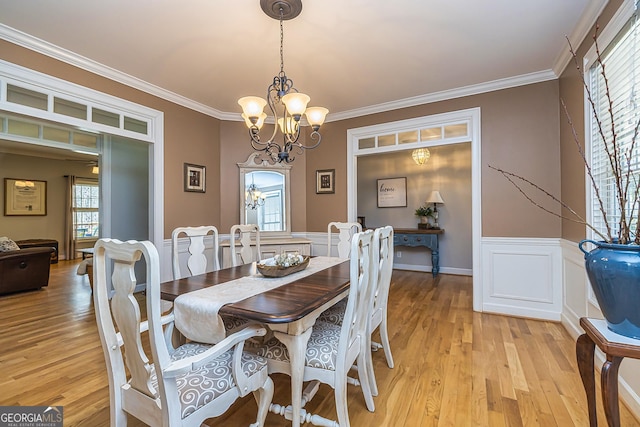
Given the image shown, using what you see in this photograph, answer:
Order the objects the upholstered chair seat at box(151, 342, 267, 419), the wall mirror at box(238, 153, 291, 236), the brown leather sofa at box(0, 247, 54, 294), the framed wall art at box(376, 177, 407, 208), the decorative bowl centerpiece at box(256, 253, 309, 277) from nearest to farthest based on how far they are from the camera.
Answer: the upholstered chair seat at box(151, 342, 267, 419), the decorative bowl centerpiece at box(256, 253, 309, 277), the brown leather sofa at box(0, 247, 54, 294), the wall mirror at box(238, 153, 291, 236), the framed wall art at box(376, 177, 407, 208)

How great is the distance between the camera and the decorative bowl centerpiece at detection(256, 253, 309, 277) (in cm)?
193

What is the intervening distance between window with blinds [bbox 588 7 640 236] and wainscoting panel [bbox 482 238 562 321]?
3.13 ft

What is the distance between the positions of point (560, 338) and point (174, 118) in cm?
479

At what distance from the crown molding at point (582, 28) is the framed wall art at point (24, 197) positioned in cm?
1029

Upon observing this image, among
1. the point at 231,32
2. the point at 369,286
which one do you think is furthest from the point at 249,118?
the point at 369,286

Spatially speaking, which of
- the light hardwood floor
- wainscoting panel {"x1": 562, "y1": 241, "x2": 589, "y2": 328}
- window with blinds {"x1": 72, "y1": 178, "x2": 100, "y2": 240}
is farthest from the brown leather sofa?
wainscoting panel {"x1": 562, "y1": 241, "x2": 589, "y2": 328}

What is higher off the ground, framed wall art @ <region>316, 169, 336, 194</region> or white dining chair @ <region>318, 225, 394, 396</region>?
framed wall art @ <region>316, 169, 336, 194</region>

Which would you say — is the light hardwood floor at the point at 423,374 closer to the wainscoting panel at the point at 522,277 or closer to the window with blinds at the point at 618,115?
the wainscoting panel at the point at 522,277

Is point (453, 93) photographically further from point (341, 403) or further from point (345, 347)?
point (341, 403)

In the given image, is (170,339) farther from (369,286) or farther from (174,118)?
(174,118)

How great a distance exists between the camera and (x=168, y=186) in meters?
3.59

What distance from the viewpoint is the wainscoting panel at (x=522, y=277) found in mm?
3033

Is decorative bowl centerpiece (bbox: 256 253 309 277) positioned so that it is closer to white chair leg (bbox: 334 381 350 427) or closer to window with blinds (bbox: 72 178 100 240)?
white chair leg (bbox: 334 381 350 427)

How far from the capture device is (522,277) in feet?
10.5
